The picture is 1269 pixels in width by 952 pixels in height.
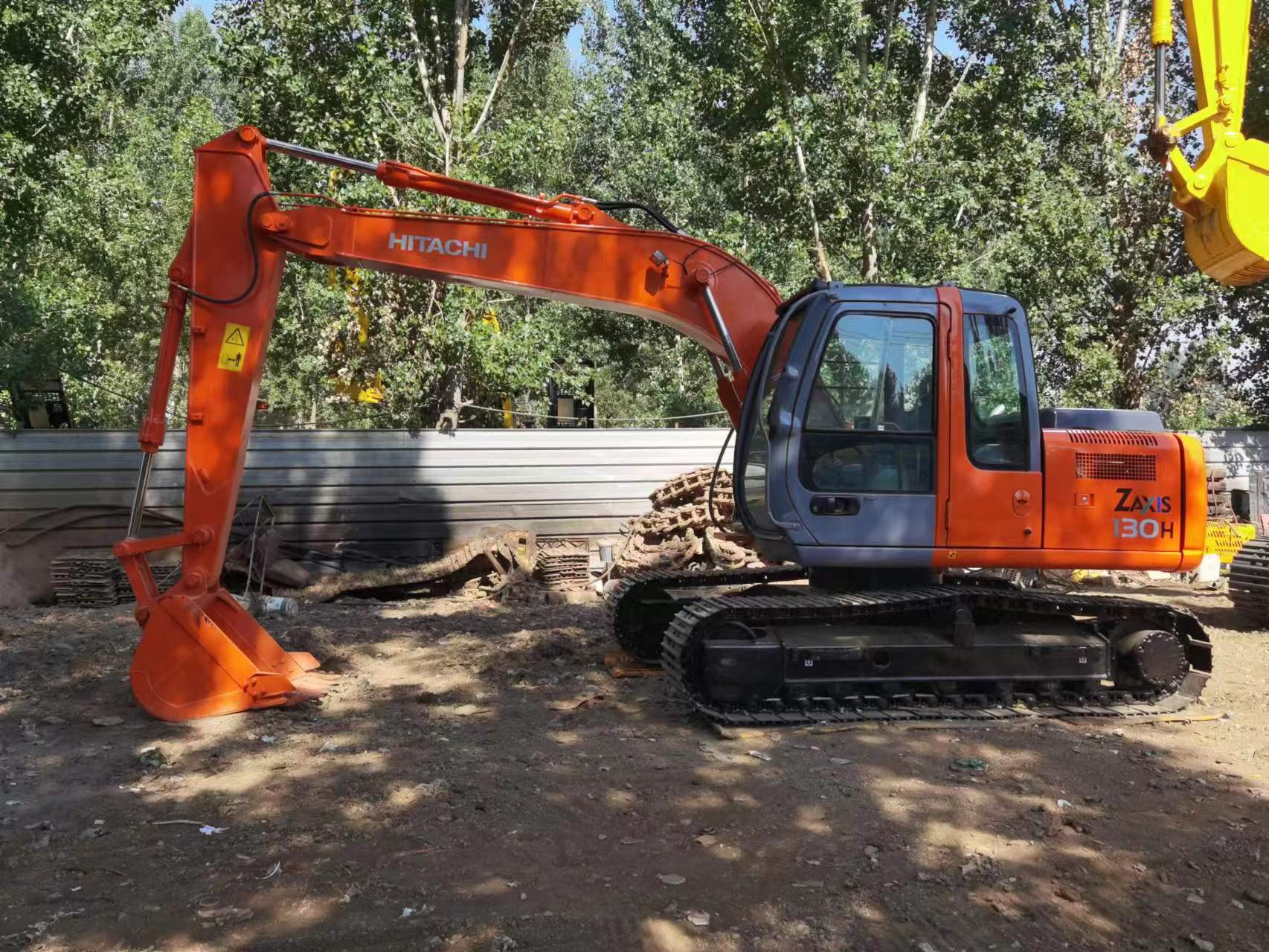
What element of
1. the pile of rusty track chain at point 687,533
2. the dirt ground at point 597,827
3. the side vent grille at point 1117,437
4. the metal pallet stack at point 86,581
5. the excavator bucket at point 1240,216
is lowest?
the dirt ground at point 597,827

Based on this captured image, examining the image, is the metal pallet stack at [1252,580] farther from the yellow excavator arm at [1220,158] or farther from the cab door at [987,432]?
the cab door at [987,432]

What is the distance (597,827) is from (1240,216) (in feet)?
17.3

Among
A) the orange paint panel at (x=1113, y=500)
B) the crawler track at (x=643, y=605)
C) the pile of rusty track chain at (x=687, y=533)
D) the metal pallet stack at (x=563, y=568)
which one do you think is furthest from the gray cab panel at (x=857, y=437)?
the metal pallet stack at (x=563, y=568)

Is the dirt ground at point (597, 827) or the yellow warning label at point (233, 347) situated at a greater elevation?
the yellow warning label at point (233, 347)

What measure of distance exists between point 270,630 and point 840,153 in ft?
35.5

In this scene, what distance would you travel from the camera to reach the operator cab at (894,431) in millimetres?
5836

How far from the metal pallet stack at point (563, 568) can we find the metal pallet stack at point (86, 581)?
385cm

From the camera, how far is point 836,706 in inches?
235

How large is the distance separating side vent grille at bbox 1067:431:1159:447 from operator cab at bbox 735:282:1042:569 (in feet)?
1.19

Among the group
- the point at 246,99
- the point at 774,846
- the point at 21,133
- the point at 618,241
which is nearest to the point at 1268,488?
the point at 618,241

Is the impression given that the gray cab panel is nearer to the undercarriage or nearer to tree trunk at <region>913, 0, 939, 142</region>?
A: the undercarriage

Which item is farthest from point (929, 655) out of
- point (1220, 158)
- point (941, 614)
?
point (1220, 158)

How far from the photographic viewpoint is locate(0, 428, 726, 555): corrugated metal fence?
1037 cm

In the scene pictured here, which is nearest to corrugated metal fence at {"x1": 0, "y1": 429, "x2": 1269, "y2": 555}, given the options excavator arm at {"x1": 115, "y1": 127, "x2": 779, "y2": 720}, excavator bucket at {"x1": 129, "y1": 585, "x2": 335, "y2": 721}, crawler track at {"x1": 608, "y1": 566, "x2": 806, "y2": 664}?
crawler track at {"x1": 608, "y1": 566, "x2": 806, "y2": 664}
